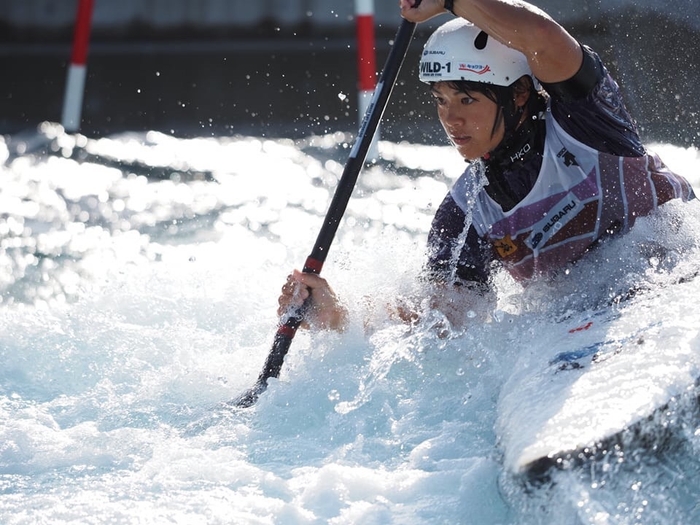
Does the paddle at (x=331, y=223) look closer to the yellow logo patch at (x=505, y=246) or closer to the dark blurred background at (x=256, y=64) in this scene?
the yellow logo patch at (x=505, y=246)

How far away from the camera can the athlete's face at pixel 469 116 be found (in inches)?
123

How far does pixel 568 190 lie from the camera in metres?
3.17

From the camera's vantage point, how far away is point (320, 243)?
3.36 meters

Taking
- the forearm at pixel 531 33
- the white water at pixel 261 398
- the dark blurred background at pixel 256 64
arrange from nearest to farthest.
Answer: the white water at pixel 261 398 < the forearm at pixel 531 33 < the dark blurred background at pixel 256 64

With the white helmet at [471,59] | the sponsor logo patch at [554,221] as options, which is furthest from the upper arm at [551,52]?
the sponsor logo patch at [554,221]

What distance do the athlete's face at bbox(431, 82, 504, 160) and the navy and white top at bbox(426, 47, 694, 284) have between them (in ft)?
0.49

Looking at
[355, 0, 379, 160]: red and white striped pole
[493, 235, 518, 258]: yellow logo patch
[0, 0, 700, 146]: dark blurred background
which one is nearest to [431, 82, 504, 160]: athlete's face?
[493, 235, 518, 258]: yellow logo patch

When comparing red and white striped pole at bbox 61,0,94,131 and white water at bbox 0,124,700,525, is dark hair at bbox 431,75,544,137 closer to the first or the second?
white water at bbox 0,124,700,525

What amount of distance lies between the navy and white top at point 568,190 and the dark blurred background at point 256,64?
12.1ft

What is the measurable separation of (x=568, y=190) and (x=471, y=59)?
504 millimetres

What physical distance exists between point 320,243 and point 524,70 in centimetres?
84

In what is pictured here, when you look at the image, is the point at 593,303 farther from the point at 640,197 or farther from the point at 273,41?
the point at 273,41

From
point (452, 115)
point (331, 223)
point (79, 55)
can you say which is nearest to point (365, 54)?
point (79, 55)

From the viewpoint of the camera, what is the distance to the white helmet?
120 inches
